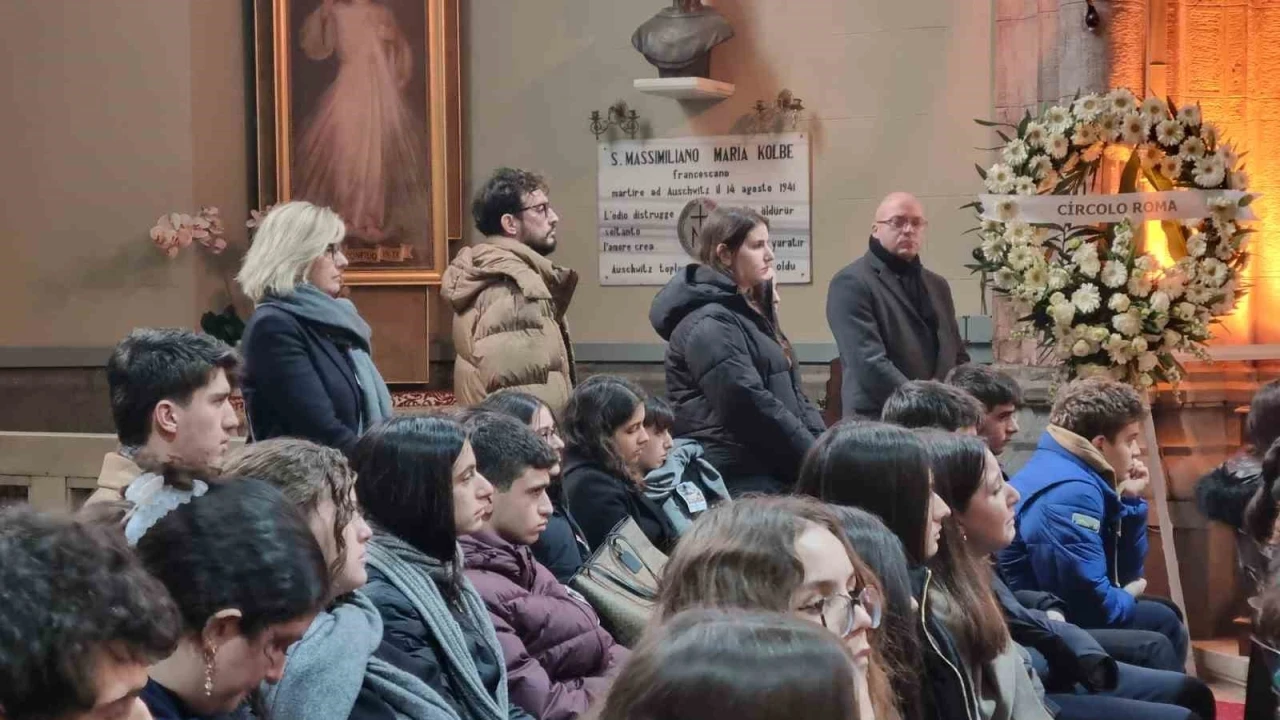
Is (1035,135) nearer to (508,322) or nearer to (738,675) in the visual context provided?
(508,322)

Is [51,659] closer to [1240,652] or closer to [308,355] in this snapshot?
[308,355]

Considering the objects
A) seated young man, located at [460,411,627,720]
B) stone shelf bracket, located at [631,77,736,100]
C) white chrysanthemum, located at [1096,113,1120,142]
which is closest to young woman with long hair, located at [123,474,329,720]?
seated young man, located at [460,411,627,720]

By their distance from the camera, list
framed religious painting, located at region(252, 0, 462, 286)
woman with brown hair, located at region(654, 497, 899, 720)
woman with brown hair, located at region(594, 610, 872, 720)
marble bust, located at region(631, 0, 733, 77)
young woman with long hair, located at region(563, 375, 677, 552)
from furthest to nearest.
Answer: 1. framed religious painting, located at region(252, 0, 462, 286)
2. marble bust, located at region(631, 0, 733, 77)
3. young woman with long hair, located at region(563, 375, 677, 552)
4. woman with brown hair, located at region(654, 497, 899, 720)
5. woman with brown hair, located at region(594, 610, 872, 720)

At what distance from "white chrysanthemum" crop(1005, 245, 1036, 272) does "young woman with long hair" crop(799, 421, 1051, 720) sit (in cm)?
267

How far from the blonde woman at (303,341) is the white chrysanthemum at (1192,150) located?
9.60 feet

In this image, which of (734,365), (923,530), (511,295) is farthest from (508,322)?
(923,530)

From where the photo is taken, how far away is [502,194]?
523 cm

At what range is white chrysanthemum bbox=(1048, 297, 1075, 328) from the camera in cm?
559

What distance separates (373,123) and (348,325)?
436cm

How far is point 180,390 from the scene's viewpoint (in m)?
3.48

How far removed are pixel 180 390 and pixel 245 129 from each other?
216 inches

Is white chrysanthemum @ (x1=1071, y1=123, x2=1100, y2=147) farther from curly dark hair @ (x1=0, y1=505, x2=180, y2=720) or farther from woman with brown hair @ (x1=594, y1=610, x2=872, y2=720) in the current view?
woman with brown hair @ (x1=594, y1=610, x2=872, y2=720)

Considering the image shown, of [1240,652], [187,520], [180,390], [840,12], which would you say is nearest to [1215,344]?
[1240,652]

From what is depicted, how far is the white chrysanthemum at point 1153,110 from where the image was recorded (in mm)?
5812
